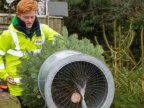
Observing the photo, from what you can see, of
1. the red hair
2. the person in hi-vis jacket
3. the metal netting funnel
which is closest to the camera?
the metal netting funnel

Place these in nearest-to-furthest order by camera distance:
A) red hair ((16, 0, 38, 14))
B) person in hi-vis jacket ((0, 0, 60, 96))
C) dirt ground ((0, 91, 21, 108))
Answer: dirt ground ((0, 91, 21, 108)), red hair ((16, 0, 38, 14)), person in hi-vis jacket ((0, 0, 60, 96))

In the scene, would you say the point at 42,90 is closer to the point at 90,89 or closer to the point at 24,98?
the point at 90,89

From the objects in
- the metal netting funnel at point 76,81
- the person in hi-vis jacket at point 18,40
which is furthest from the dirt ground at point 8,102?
the person in hi-vis jacket at point 18,40

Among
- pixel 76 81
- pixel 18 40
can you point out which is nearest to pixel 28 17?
pixel 18 40

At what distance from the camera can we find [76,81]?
3475 mm

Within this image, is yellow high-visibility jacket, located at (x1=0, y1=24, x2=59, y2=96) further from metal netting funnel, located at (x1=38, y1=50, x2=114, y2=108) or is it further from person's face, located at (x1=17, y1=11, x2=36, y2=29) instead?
metal netting funnel, located at (x1=38, y1=50, x2=114, y2=108)

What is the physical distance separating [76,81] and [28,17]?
1.23 metres

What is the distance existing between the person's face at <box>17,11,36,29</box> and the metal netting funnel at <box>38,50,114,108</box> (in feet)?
3.51

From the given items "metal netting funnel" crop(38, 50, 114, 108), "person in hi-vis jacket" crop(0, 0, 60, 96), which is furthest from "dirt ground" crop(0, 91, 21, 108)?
"person in hi-vis jacket" crop(0, 0, 60, 96)

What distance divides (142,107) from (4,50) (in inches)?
58.3

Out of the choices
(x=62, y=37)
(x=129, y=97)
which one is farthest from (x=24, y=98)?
(x=129, y=97)

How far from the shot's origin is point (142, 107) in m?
5.29

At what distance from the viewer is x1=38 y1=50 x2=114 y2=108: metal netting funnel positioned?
11.0ft

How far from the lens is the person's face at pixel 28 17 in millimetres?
4501
